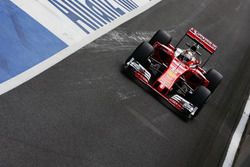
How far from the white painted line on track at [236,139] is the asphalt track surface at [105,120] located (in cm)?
14

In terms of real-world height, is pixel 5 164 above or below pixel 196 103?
below

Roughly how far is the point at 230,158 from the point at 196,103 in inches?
58.4

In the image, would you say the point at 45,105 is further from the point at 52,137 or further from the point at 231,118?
the point at 231,118

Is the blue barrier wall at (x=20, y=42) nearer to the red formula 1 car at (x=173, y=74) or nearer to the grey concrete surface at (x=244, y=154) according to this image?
the red formula 1 car at (x=173, y=74)

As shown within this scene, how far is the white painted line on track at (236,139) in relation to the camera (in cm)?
1037

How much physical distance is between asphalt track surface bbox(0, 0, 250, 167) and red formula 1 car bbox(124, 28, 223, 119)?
11.8 inches

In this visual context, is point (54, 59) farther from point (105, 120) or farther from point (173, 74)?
point (173, 74)

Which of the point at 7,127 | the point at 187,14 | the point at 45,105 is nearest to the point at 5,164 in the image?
the point at 7,127

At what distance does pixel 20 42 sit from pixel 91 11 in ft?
12.1

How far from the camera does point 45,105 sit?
353 inches

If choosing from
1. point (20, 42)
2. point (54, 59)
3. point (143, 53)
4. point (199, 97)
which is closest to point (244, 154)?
point (199, 97)

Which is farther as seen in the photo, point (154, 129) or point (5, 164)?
point (154, 129)

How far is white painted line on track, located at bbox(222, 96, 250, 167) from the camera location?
1037cm

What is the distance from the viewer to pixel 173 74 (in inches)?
452
